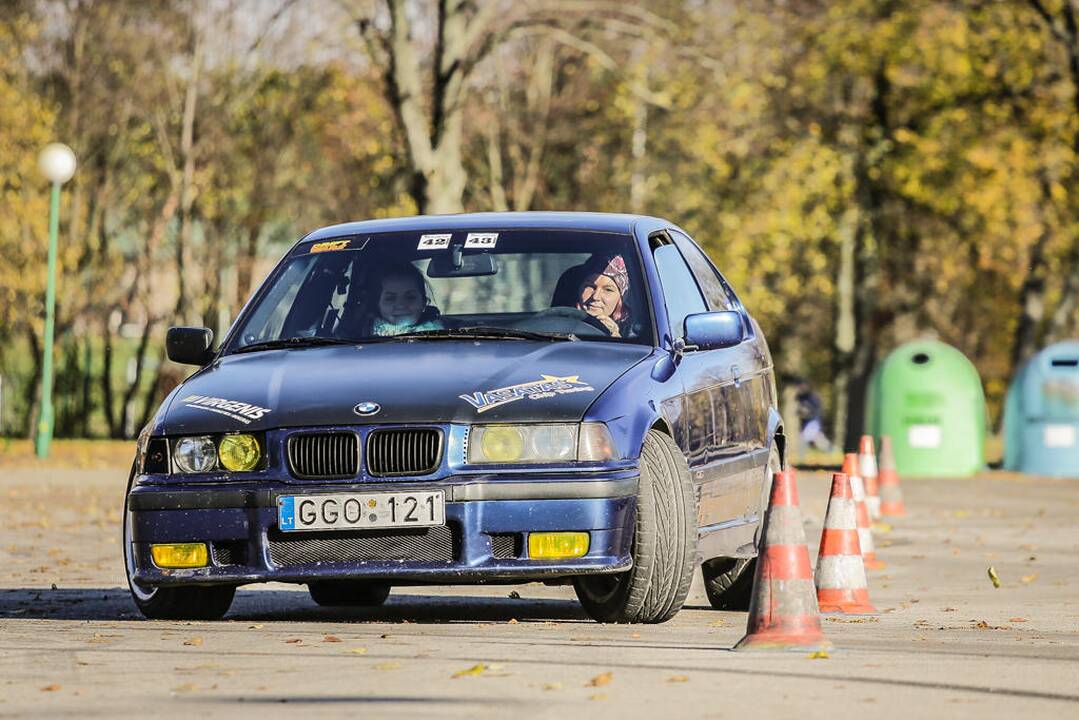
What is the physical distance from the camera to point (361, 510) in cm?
838

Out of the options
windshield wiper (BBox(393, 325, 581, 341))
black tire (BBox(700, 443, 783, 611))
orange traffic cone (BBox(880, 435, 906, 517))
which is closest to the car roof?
windshield wiper (BBox(393, 325, 581, 341))

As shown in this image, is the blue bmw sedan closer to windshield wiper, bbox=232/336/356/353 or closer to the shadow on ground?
windshield wiper, bbox=232/336/356/353

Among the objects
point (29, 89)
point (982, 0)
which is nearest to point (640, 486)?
point (982, 0)

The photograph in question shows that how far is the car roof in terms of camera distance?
32.1 ft

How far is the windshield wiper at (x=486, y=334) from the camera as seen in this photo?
30.1 ft

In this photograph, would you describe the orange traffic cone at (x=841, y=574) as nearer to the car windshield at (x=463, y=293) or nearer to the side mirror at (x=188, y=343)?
the car windshield at (x=463, y=293)

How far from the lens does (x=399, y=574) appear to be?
8375 millimetres

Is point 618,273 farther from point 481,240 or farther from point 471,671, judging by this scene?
point 471,671

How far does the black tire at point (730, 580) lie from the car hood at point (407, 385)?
5.04ft

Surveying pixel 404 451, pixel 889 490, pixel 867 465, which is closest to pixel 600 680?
pixel 404 451

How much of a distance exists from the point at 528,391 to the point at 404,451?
0.50m

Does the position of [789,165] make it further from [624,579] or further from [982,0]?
[624,579]

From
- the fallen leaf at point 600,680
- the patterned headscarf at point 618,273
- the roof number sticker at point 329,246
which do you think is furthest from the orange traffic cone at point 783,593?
the roof number sticker at point 329,246

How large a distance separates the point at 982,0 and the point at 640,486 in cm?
2788
